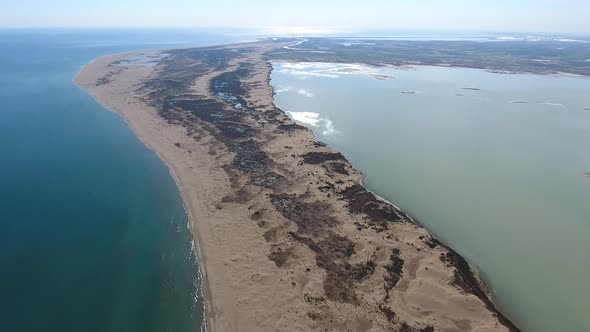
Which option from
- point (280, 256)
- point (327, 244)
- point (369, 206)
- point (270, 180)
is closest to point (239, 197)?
point (270, 180)

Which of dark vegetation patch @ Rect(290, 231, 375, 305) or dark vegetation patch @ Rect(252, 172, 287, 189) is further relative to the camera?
dark vegetation patch @ Rect(252, 172, 287, 189)

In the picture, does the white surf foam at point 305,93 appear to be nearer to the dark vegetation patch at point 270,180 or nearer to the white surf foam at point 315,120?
the white surf foam at point 315,120

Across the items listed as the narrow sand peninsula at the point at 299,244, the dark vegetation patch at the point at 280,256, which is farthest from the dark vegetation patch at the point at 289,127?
the dark vegetation patch at the point at 280,256

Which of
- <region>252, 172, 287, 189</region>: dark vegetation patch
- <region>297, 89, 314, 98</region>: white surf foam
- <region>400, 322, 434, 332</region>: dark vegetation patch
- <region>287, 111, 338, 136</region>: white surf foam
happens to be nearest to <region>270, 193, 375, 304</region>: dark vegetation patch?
<region>252, 172, 287, 189</region>: dark vegetation patch

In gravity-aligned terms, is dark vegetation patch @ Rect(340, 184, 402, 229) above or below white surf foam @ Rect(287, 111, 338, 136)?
below

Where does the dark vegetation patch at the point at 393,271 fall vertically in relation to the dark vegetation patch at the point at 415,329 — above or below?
above

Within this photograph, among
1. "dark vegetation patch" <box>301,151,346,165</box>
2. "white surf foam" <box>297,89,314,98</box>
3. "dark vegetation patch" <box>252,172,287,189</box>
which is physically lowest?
"dark vegetation patch" <box>252,172,287,189</box>

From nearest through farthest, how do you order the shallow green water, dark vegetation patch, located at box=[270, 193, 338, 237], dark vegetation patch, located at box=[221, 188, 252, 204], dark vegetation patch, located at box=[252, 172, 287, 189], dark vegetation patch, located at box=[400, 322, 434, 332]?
dark vegetation patch, located at box=[400, 322, 434, 332] < the shallow green water < dark vegetation patch, located at box=[270, 193, 338, 237] < dark vegetation patch, located at box=[221, 188, 252, 204] < dark vegetation patch, located at box=[252, 172, 287, 189]

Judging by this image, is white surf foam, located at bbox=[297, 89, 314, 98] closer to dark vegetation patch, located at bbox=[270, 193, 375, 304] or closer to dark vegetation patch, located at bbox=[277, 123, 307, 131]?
dark vegetation patch, located at bbox=[277, 123, 307, 131]
